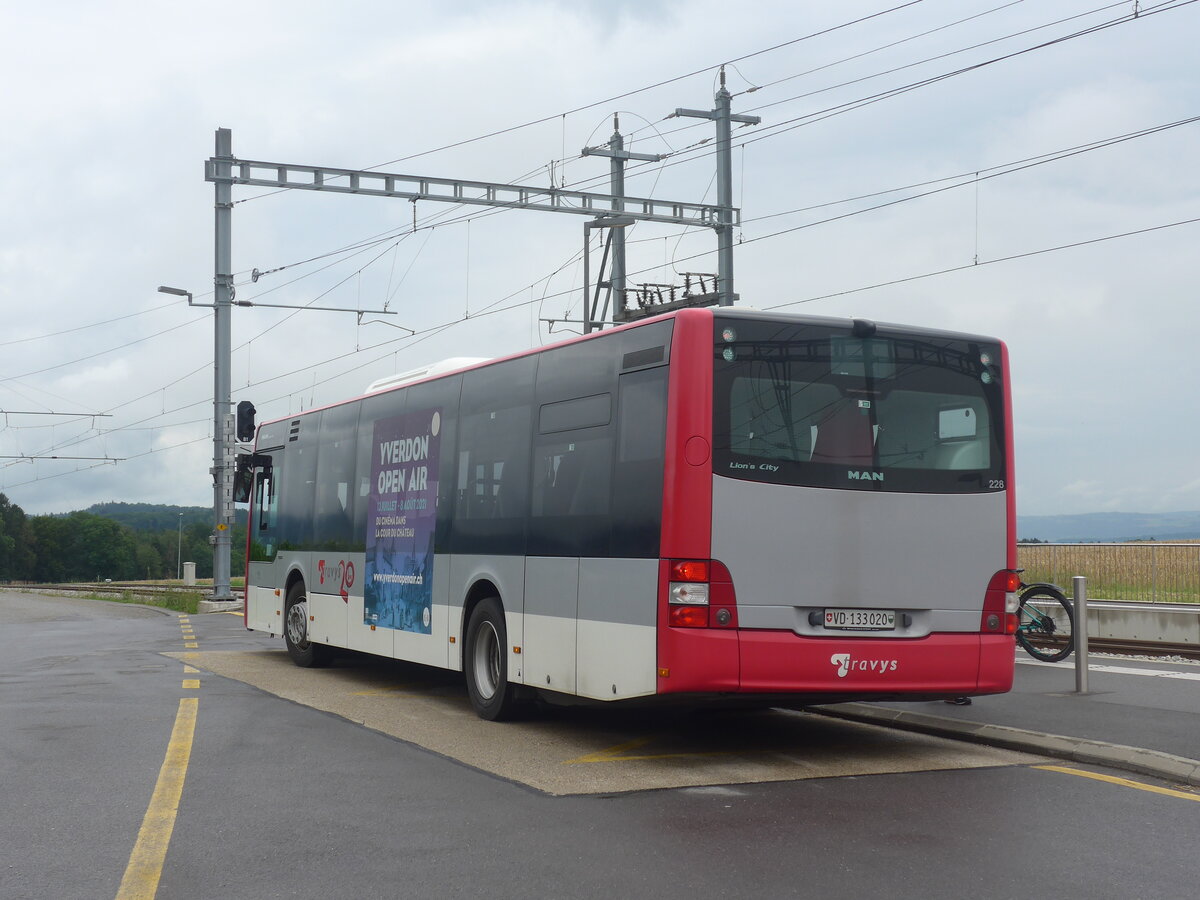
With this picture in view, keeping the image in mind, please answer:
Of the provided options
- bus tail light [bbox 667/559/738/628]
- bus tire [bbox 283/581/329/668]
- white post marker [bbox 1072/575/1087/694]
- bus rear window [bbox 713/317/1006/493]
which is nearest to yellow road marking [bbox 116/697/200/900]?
bus tail light [bbox 667/559/738/628]

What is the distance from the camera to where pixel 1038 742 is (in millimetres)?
9195

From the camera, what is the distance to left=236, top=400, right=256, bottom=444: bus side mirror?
20828 mm

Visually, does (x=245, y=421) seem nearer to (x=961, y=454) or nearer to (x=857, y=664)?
(x=961, y=454)

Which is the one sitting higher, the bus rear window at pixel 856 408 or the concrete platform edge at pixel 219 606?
the bus rear window at pixel 856 408

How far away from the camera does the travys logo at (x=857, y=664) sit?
888 centimetres

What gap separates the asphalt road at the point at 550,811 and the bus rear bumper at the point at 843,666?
0.49 meters

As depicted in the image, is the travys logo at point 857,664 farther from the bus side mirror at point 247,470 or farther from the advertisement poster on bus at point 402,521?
the bus side mirror at point 247,470

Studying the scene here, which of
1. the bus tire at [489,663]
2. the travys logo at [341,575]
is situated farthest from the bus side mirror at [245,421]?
the bus tire at [489,663]

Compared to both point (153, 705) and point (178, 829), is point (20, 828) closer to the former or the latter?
point (178, 829)

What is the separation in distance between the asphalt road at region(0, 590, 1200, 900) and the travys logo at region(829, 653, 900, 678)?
605 mm

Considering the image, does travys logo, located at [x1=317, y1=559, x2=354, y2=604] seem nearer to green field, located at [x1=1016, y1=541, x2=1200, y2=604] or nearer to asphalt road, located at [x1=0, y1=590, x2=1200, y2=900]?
asphalt road, located at [x1=0, y1=590, x2=1200, y2=900]

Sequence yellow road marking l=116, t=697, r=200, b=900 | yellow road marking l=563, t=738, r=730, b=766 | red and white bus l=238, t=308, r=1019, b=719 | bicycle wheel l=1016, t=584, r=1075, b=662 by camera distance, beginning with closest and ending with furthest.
A: yellow road marking l=116, t=697, r=200, b=900, red and white bus l=238, t=308, r=1019, b=719, yellow road marking l=563, t=738, r=730, b=766, bicycle wheel l=1016, t=584, r=1075, b=662

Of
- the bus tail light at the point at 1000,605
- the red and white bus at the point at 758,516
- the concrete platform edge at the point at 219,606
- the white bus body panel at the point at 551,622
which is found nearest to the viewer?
the red and white bus at the point at 758,516

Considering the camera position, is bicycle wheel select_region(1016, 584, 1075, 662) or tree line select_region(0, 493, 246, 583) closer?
bicycle wheel select_region(1016, 584, 1075, 662)
